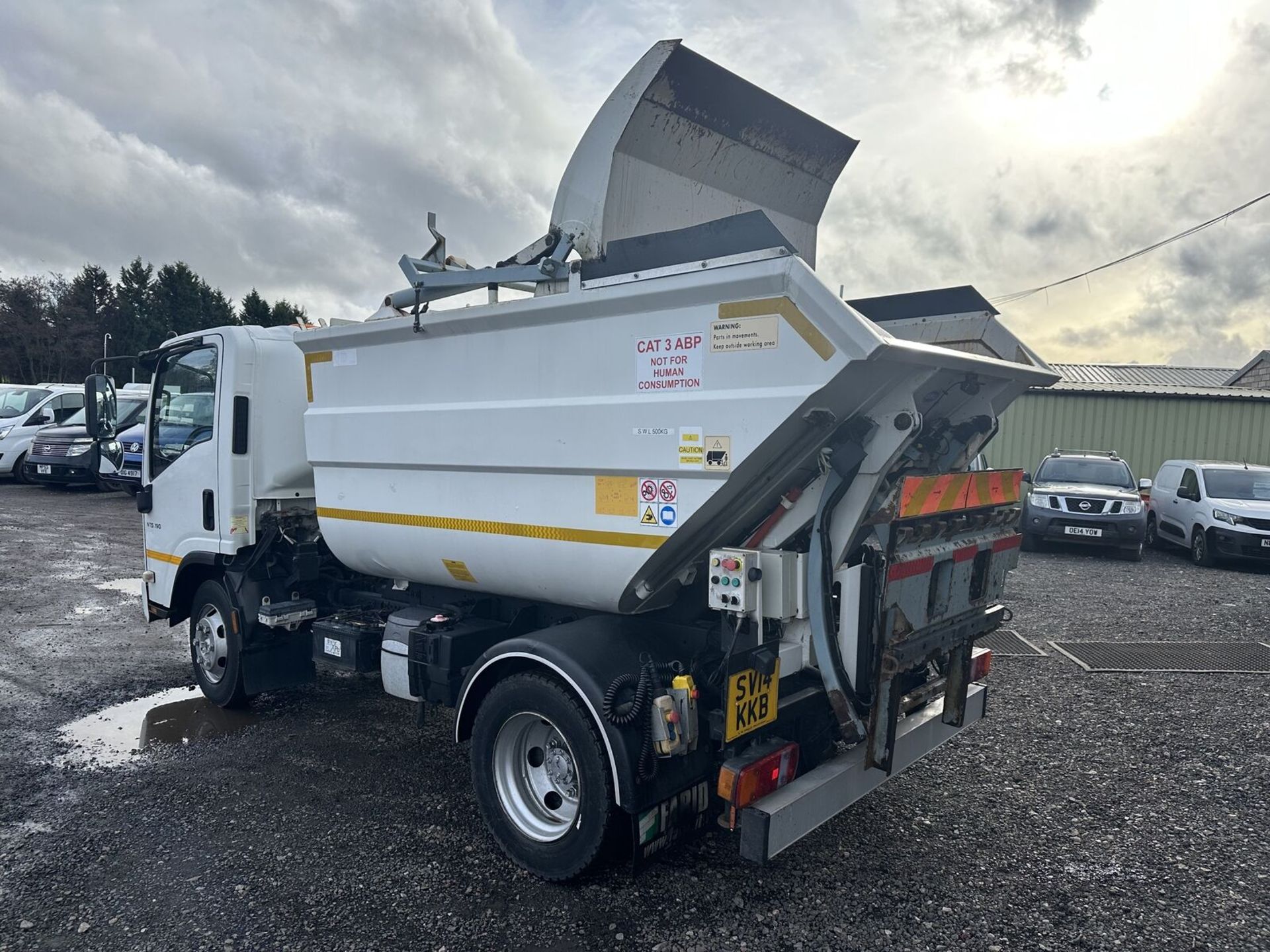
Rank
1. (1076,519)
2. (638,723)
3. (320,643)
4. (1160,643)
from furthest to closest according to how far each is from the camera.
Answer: (1076,519)
(1160,643)
(320,643)
(638,723)

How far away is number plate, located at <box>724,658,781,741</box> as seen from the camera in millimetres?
3158

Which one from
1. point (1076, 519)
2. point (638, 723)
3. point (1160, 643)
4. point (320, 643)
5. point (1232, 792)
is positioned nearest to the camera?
point (638, 723)

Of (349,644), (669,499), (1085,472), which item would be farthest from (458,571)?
(1085,472)

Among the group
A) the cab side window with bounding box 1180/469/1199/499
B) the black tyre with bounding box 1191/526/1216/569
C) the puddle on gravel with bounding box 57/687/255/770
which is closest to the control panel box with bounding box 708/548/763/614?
the puddle on gravel with bounding box 57/687/255/770

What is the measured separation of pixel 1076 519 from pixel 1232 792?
832cm

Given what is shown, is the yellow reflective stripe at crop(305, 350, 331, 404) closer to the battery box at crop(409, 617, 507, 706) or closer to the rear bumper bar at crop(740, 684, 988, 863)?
the battery box at crop(409, 617, 507, 706)

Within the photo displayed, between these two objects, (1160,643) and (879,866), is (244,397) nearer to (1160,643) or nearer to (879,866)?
(879,866)

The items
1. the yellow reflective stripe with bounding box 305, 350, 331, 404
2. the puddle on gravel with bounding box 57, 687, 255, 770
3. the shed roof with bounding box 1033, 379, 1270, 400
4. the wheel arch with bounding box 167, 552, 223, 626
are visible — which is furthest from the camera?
the shed roof with bounding box 1033, 379, 1270, 400

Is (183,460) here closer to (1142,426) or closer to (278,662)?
(278,662)

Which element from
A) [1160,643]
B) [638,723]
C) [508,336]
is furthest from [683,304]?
[1160,643]

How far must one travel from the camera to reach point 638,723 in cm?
317

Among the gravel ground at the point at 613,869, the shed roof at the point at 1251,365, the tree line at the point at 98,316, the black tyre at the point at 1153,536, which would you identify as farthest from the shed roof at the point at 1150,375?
the tree line at the point at 98,316

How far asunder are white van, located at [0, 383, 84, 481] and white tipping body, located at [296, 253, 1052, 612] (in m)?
16.3

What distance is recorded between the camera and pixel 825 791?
3252 millimetres
